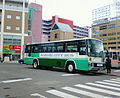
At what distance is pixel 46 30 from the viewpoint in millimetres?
114812

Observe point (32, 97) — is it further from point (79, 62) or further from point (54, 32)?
point (54, 32)

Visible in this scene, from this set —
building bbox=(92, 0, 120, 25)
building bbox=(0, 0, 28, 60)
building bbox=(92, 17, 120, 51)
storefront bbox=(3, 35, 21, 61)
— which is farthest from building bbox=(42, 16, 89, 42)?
storefront bbox=(3, 35, 21, 61)

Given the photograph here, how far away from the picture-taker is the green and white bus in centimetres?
1335

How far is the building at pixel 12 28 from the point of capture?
4600cm

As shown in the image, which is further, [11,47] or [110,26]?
[110,26]

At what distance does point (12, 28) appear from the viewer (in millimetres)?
47125

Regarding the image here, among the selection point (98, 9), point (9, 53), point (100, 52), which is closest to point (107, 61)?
point (100, 52)

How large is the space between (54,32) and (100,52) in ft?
251

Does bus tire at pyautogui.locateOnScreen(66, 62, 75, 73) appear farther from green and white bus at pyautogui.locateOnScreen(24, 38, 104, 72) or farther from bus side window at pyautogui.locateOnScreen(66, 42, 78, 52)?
bus side window at pyautogui.locateOnScreen(66, 42, 78, 52)

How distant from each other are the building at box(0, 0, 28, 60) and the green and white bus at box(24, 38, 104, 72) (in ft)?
96.9

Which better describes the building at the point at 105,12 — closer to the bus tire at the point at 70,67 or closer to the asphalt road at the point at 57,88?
the bus tire at the point at 70,67

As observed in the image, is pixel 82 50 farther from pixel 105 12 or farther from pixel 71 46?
pixel 105 12

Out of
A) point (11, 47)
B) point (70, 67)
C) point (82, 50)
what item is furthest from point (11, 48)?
point (82, 50)

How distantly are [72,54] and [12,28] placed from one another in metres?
36.8
